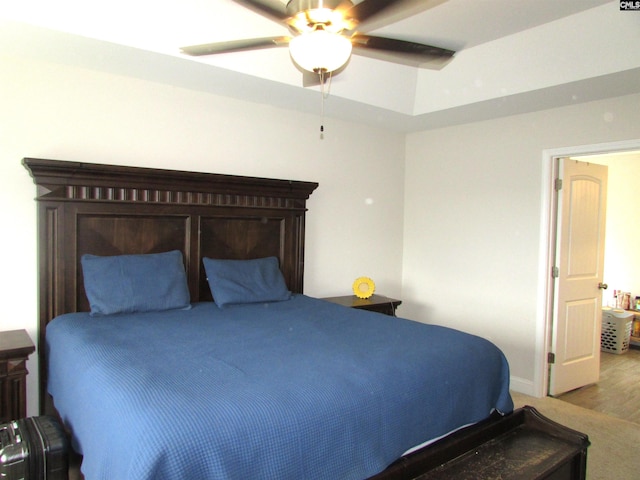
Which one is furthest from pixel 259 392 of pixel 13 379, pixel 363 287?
pixel 363 287

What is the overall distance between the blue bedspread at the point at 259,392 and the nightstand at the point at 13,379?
13cm

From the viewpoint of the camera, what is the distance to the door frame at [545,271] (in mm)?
3574

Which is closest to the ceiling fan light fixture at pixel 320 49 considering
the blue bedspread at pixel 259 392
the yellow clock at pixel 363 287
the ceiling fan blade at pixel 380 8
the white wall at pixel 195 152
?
the ceiling fan blade at pixel 380 8

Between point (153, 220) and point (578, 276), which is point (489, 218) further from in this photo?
point (153, 220)

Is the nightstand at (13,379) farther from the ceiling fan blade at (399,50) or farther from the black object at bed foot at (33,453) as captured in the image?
the ceiling fan blade at (399,50)

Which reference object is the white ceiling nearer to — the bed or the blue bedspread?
the bed

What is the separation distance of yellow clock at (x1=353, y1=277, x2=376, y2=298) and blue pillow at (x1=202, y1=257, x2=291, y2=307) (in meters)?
0.87

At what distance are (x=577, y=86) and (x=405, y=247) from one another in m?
2.18

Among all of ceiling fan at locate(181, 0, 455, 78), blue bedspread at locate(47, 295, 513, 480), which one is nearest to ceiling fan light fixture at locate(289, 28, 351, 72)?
ceiling fan at locate(181, 0, 455, 78)

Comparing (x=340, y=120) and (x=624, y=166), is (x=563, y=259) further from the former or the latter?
(x=624, y=166)

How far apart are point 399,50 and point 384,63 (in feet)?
4.88

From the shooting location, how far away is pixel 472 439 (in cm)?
185

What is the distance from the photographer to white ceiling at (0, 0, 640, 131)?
2.40m

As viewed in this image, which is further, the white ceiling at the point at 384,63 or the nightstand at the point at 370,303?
the nightstand at the point at 370,303
